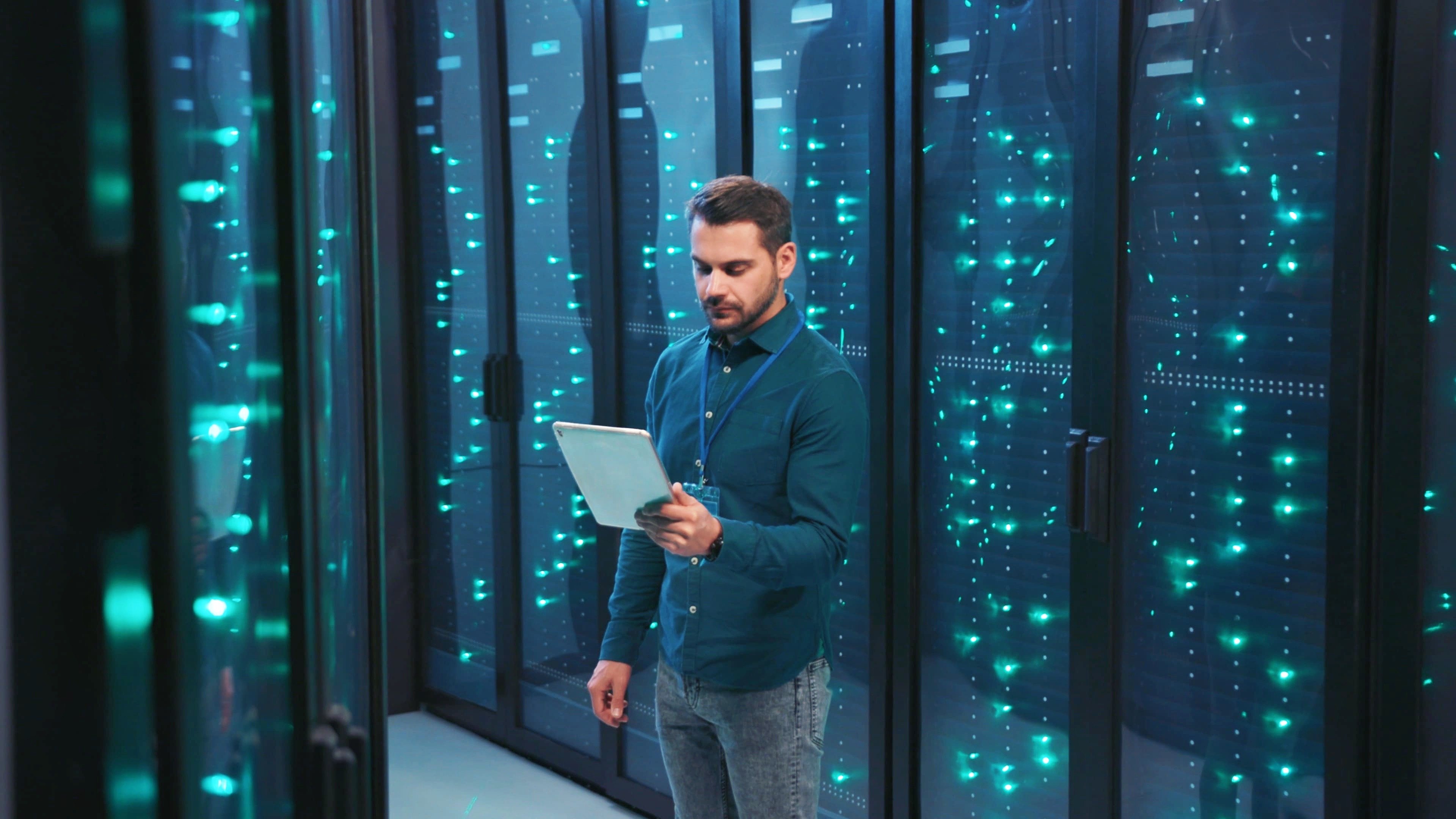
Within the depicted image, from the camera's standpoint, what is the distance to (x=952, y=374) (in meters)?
2.53

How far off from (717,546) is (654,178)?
1.77 metres

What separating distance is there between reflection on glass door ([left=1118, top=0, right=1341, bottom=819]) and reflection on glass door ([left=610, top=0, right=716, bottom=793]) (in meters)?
1.24

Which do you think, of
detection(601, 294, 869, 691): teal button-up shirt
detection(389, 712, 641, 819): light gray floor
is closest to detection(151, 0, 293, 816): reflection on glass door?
detection(601, 294, 869, 691): teal button-up shirt

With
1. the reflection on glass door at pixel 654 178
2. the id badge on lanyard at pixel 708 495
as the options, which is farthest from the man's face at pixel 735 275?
the reflection on glass door at pixel 654 178

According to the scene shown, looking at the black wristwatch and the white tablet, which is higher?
the white tablet

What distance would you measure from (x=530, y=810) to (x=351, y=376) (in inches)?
111

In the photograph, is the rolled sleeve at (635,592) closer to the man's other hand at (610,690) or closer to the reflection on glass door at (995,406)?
the man's other hand at (610,690)

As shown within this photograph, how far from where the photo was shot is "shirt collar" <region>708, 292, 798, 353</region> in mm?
1768

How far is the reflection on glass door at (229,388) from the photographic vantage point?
0.50 meters

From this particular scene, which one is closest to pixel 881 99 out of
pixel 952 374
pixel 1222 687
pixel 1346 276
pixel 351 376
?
pixel 952 374

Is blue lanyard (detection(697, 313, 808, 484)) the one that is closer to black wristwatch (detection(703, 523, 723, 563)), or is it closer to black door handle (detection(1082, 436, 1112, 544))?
black wristwatch (detection(703, 523, 723, 563))

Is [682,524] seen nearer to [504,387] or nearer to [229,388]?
[229,388]

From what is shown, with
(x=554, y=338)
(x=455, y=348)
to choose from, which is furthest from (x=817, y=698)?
(x=455, y=348)

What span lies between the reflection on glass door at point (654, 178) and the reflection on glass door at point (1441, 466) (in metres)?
1.68
